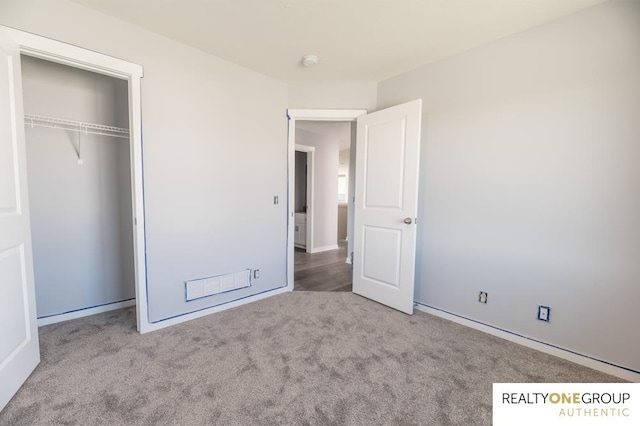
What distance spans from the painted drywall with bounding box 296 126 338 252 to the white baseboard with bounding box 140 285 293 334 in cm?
232

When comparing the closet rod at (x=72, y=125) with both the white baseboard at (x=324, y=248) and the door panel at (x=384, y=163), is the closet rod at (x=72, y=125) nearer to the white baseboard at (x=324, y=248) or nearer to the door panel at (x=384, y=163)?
the door panel at (x=384, y=163)

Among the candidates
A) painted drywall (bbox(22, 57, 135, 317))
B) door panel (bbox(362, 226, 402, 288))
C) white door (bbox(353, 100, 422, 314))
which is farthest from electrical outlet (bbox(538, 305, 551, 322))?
painted drywall (bbox(22, 57, 135, 317))

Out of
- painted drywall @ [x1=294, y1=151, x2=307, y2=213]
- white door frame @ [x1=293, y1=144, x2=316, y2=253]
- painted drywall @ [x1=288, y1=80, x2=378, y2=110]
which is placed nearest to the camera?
painted drywall @ [x1=288, y1=80, x2=378, y2=110]

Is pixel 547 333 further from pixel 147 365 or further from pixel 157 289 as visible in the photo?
pixel 157 289

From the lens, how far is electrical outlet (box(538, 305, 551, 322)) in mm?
2023

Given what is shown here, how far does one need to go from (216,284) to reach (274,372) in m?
1.20

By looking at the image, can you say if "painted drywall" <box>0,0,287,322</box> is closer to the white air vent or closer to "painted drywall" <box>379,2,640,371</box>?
the white air vent

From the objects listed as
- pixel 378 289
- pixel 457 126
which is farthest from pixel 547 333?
pixel 457 126

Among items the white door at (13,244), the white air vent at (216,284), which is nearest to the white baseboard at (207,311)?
the white air vent at (216,284)

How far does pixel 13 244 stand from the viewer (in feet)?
5.02

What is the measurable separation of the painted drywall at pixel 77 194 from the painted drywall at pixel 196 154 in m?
0.67

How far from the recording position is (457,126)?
2.46 meters

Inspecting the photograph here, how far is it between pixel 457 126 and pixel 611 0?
1.11 m

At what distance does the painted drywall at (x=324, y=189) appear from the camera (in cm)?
539
